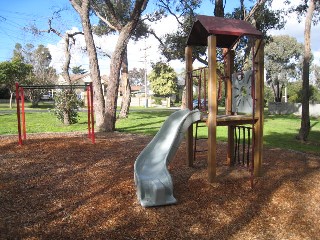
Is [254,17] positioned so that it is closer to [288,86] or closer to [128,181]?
[128,181]

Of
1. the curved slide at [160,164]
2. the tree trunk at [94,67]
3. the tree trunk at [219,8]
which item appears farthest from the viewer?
the tree trunk at [219,8]

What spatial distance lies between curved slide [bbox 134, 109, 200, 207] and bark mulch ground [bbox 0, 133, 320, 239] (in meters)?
0.18

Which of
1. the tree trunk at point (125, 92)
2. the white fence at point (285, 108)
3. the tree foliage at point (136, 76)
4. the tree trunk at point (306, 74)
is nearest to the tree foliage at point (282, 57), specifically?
the white fence at point (285, 108)

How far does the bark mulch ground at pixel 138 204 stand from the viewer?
385cm

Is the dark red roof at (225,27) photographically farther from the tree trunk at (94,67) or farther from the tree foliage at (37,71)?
the tree foliage at (37,71)

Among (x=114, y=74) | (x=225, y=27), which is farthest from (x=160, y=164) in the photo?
(x=114, y=74)

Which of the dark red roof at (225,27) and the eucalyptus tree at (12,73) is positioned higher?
the eucalyptus tree at (12,73)

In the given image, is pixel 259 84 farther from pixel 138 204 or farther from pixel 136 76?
pixel 136 76

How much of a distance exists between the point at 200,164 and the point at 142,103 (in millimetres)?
46200

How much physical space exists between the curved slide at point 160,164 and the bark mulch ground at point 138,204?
179mm

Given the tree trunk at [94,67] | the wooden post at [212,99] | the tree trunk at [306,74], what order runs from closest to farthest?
the wooden post at [212,99]
the tree trunk at [306,74]
the tree trunk at [94,67]

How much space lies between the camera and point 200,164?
7.01 m

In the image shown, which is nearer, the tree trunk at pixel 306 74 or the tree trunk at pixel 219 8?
the tree trunk at pixel 306 74

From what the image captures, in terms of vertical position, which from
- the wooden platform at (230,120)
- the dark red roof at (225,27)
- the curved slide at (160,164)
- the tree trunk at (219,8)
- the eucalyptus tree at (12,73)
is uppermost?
the tree trunk at (219,8)
